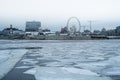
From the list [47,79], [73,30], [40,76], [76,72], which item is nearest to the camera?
[47,79]

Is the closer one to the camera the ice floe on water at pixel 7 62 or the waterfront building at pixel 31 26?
the ice floe on water at pixel 7 62

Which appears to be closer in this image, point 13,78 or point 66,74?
point 13,78

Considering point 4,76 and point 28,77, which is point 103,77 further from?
point 4,76

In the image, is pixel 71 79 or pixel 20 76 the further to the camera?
pixel 20 76

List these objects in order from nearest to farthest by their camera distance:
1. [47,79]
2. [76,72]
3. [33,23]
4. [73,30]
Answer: [47,79]
[76,72]
[73,30]
[33,23]

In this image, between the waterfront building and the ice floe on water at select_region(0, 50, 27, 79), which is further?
the waterfront building

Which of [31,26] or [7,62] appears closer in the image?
[7,62]

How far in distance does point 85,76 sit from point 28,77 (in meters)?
2.26

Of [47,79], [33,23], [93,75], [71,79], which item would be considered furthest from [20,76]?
[33,23]

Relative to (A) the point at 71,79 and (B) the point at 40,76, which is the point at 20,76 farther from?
(A) the point at 71,79

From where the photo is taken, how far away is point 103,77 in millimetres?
10789

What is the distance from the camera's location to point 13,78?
10641mm

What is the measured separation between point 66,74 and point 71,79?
121 centimetres

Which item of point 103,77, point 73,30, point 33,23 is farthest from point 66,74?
point 33,23
